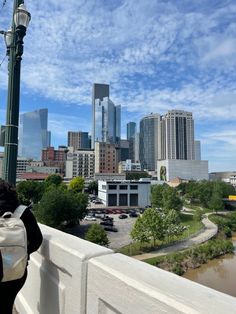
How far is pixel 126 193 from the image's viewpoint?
62031mm

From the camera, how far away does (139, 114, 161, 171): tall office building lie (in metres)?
158

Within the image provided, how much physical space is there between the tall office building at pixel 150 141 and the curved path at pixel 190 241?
352 ft

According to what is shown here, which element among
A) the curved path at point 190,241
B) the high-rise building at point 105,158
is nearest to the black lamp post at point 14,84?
the curved path at point 190,241

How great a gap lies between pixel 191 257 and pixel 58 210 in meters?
14.8

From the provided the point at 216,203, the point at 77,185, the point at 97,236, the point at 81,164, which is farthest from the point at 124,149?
the point at 97,236

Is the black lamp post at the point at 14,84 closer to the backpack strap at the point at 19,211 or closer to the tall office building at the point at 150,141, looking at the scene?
the backpack strap at the point at 19,211

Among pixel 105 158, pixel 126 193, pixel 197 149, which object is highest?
pixel 197 149

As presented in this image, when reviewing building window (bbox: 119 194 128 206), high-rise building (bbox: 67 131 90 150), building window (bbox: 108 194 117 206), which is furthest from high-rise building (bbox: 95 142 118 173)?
high-rise building (bbox: 67 131 90 150)

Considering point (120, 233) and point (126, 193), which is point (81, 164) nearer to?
point (126, 193)

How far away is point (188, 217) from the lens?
55.2 meters

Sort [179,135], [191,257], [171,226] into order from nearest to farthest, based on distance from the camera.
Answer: [191,257] < [171,226] < [179,135]

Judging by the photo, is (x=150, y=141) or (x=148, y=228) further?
(x=150, y=141)

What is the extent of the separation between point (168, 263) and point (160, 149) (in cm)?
11911

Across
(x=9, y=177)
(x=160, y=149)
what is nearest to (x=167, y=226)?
(x=9, y=177)
